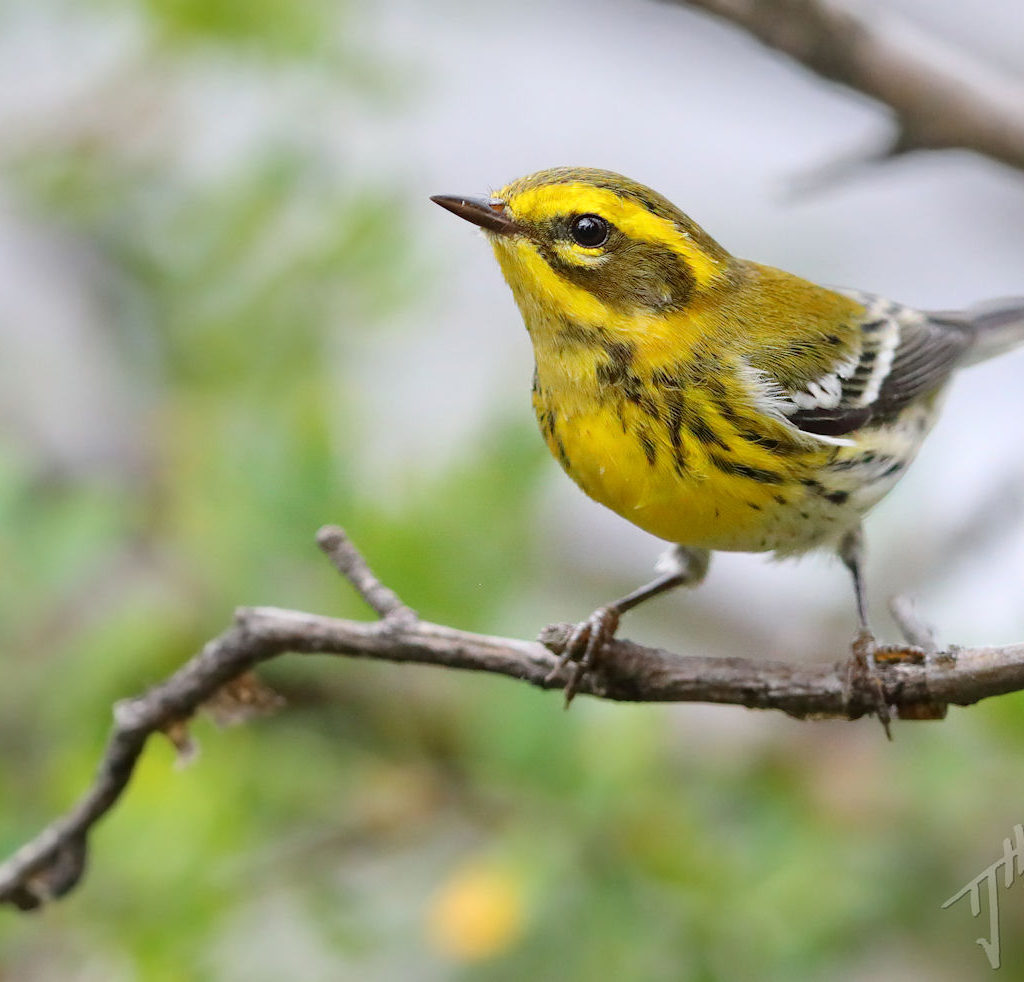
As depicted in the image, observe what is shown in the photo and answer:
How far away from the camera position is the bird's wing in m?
2.88

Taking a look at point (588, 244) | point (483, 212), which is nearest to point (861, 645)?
point (588, 244)

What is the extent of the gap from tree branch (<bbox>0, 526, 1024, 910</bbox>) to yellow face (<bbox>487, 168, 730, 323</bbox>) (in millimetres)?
712

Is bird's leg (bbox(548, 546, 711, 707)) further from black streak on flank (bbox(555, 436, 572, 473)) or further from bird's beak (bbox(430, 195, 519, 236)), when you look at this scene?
bird's beak (bbox(430, 195, 519, 236))

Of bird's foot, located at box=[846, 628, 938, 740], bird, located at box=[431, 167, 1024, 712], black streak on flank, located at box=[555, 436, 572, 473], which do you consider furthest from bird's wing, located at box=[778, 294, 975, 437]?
bird's foot, located at box=[846, 628, 938, 740]

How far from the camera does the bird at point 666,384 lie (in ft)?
8.42

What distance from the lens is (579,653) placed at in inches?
86.4

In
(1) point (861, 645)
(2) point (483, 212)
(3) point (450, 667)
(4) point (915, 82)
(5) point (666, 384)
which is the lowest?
(3) point (450, 667)

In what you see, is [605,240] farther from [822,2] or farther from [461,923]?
[461,923]

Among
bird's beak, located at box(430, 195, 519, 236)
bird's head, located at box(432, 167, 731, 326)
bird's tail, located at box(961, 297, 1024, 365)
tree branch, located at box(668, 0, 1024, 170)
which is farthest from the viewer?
bird's tail, located at box(961, 297, 1024, 365)

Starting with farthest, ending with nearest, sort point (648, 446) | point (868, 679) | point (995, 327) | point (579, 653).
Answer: point (995, 327)
point (648, 446)
point (579, 653)
point (868, 679)

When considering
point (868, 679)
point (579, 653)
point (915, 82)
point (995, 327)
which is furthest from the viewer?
point (995, 327)

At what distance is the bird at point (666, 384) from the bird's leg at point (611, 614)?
0.02m

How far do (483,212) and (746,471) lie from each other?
68cm

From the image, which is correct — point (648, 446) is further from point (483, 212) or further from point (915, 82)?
point (915, 82)
